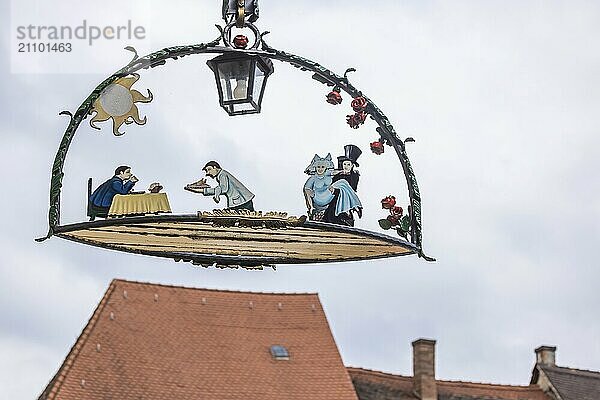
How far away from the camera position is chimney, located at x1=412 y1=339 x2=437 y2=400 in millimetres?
31125

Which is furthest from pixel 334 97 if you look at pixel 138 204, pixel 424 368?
pixel 424 368

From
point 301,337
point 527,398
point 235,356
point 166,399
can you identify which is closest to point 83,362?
point 166,399

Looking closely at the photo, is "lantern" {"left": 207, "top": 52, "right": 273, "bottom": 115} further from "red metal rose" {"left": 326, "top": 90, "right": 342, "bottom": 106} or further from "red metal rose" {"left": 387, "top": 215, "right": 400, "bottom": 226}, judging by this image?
"red metal rose" {"left": 387, "top": 215, "right": 400, "bottom": 226}

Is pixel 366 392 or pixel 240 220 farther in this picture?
pixel 366 392

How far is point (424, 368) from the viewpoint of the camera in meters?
31.4

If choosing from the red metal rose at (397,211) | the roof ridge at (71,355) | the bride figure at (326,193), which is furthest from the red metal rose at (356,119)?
the roof ridge at (71,355)

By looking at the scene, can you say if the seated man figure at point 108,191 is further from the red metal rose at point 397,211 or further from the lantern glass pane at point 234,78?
the red metal rose at point 397,211

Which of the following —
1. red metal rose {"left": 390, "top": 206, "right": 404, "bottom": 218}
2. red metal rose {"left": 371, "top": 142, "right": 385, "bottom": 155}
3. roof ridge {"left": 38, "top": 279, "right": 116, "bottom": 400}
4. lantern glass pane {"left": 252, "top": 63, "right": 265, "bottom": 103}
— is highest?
roof ridge {"left": 38, "top": 279, "right": 116, "bottom": 400}

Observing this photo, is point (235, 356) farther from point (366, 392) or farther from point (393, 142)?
point (393, 142)

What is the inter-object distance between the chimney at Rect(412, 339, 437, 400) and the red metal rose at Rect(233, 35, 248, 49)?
27.2 meters

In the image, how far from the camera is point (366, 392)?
30375 mm

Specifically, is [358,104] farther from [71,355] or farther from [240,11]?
[71,355]

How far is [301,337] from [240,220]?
87.4 feet

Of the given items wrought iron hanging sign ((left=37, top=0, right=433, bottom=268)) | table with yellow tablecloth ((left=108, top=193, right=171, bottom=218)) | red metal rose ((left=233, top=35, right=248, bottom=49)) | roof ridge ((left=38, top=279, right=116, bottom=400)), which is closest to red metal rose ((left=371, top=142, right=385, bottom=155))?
wrought iron hanging sign ((left=37, top=0, right=433, bottom=268))
